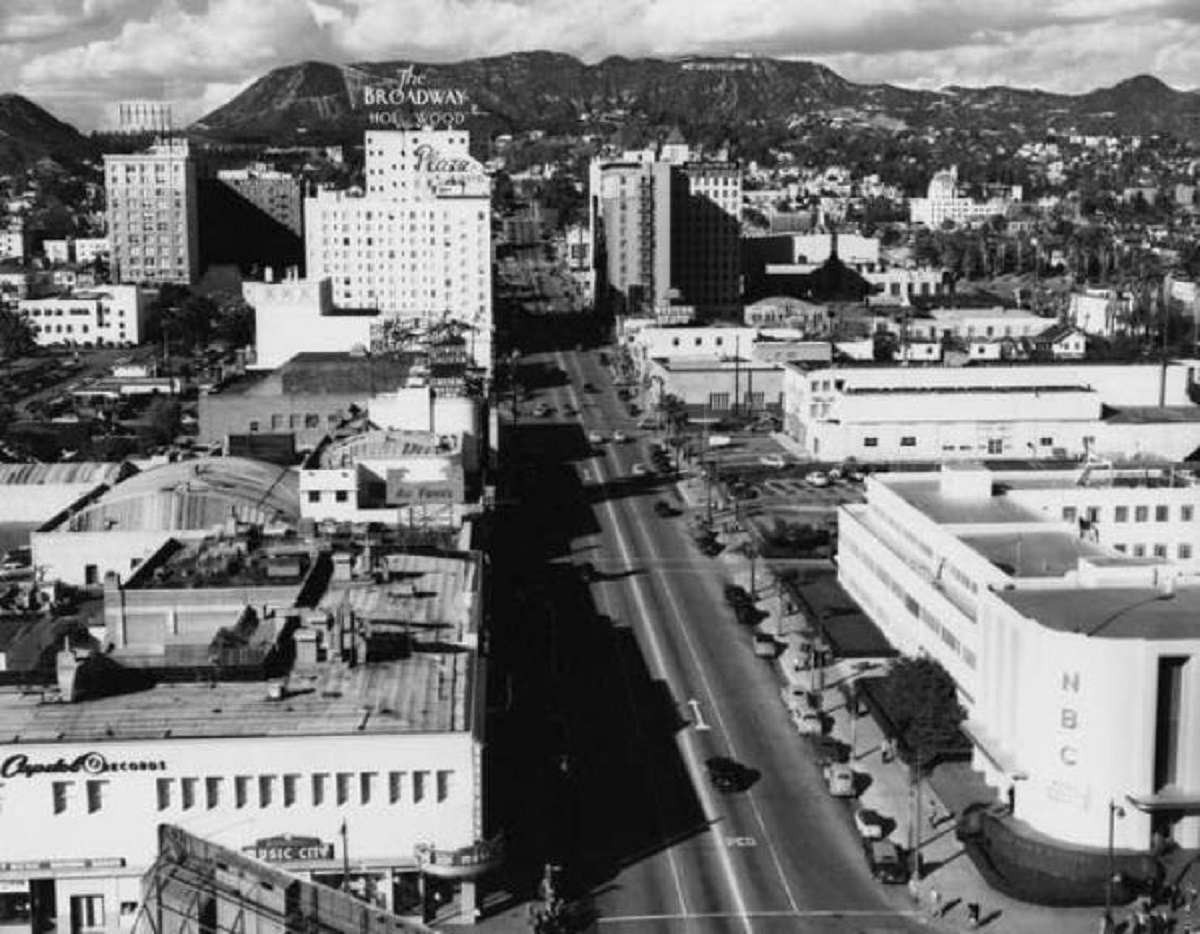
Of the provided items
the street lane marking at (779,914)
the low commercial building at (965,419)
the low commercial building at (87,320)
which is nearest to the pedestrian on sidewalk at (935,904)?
the street lane marking at (779,914)

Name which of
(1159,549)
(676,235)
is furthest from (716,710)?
(676,235)

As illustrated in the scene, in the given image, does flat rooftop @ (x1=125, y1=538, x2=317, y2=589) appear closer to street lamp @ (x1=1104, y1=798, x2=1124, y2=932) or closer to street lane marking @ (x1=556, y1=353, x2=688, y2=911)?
street lane marking @ (x1=556, y1=353, x2=688, y2=911)

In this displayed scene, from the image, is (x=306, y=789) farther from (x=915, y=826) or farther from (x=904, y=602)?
(x=904, y=602)

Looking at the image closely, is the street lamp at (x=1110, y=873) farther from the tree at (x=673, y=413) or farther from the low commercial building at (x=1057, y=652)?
the tree at (x=673, y=413)

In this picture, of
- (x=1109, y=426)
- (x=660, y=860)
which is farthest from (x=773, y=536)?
(x=660, y=860)

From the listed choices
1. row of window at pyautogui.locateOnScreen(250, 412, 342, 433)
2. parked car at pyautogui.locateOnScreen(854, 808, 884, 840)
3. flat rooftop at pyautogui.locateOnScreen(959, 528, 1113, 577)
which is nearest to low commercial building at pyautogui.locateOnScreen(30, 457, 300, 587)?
row of window at pyautogui.locateOnScreen(250, 412, 342, 433)

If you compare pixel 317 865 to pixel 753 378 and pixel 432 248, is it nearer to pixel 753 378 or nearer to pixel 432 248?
pixel 753 378
